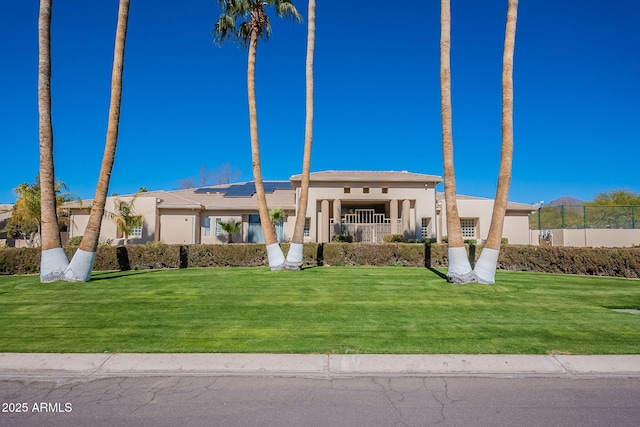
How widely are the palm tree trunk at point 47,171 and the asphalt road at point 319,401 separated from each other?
8.57m

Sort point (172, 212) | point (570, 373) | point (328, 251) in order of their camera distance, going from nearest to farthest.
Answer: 1. point (570, 373)
2. point (328, 251)
3. point (172, 212)

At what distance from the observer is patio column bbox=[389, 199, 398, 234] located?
87.8ft

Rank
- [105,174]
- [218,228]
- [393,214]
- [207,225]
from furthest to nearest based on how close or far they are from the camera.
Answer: [207,225] → [218,228] → [393,214] → [105,174]

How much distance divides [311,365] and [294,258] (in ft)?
32.8

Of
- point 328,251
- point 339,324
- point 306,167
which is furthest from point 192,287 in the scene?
point 328,251

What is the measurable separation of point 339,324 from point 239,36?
13.9 m

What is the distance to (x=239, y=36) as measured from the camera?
57.4ft

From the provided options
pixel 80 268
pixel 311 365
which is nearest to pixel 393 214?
pixel 80 268

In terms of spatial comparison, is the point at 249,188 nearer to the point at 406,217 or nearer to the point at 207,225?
the point at 207,225

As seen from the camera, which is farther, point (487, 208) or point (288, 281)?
point (487, 208)

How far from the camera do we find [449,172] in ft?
43.7

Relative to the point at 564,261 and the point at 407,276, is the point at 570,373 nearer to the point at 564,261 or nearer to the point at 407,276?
the point at 407,276

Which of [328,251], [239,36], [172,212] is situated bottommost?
[328,251]

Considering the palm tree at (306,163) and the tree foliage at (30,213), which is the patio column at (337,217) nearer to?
the palm tree at (306,163)
